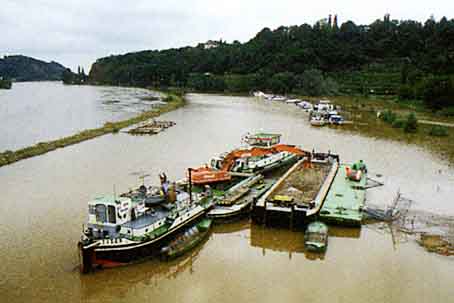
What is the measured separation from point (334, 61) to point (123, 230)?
111993mm

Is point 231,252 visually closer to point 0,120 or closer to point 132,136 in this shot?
point 132,136

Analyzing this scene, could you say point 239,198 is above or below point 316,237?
above

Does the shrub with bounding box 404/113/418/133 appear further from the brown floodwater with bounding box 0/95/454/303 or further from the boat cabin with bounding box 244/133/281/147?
the boat cabin with bounding box 244/133/281/147

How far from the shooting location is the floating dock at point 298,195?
66.9 feet

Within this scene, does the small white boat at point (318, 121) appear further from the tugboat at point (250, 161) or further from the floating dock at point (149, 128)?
the tugboat at point (250, 161)

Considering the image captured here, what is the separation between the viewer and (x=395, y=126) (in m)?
54.2

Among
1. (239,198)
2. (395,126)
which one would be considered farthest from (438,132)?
(239,198)

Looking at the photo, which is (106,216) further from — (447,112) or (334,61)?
(334,61)

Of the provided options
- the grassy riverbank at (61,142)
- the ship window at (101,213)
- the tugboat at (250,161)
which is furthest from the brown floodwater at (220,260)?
the tugboat at (250,161)

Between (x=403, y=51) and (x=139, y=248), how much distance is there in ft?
385

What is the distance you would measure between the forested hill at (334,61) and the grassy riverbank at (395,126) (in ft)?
36.1

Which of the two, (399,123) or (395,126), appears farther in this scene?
(395,126)

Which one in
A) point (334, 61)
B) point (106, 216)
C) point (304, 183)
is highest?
point (334, 61)

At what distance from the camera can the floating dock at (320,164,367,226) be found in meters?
20.7
